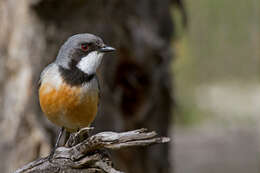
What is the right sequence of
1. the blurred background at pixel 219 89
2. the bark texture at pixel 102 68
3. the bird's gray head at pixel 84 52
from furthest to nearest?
the blurred background at pixel 219 89
the bark texture at pixel 102 68
the bird's gray head at pixel 84 52

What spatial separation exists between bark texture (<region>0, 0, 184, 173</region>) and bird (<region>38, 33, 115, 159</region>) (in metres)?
2.39

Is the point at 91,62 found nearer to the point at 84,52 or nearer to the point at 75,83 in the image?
the point at 84,52

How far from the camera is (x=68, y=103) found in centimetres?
421

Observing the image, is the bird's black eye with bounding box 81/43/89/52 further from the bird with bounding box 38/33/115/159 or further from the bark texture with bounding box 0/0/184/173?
the bark texture with bounding box 0/0/184/173

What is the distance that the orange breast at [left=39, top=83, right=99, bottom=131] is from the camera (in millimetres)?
4207

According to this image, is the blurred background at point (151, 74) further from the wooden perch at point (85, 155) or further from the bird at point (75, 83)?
the wooden perch at point (85, 155)

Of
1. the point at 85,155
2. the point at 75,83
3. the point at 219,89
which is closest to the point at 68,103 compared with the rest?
the point at 75,83

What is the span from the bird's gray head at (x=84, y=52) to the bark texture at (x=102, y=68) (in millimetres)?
2469

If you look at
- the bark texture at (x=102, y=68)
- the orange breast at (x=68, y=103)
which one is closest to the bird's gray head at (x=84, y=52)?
the orange breast at (x=68, y=103)

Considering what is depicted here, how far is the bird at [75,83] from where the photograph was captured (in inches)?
165

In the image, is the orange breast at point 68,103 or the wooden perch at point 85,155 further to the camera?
the orange breast at point 68,103

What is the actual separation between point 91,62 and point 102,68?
3091 millimetres

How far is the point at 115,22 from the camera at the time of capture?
742cm

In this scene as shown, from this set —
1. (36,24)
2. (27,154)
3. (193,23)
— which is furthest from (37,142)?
(193,23)
